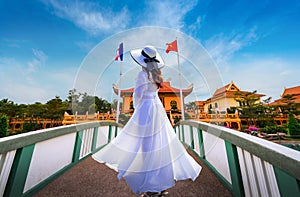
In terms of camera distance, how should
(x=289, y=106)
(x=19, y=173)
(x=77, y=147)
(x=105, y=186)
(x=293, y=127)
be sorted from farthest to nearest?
1. (x=289, y=106)
2. (x=293, y=127)
3. (x=77, y=147)
4. (x=105, y=186)
5. (x=19, y=173)

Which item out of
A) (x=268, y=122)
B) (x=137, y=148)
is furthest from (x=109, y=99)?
(x=268, y=122)

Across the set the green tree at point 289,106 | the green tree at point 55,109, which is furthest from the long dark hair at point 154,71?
the green tree at point 55,109

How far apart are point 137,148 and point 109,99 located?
90 centimetres

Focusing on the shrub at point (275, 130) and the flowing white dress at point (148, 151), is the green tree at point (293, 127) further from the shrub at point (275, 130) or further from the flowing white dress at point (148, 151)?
the flowing white dress at point (148, 151)

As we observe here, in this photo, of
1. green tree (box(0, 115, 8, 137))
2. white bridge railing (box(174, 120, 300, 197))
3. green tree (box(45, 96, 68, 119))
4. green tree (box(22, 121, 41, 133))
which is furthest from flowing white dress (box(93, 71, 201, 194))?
green tree (box(22, 121, 41, 133))

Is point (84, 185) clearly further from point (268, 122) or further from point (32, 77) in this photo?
point (32, 77)

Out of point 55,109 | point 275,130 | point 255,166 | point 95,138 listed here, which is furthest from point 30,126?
point 275,130

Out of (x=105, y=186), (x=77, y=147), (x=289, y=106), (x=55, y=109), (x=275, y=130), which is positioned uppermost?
(x=55, y=109)

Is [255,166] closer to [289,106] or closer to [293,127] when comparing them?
[293,127]

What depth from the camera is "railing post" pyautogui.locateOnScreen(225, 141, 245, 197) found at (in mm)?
1141

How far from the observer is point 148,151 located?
1.22m

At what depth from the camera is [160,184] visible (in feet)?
3.63

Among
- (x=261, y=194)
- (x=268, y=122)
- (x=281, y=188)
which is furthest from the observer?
(x=268, y=122)

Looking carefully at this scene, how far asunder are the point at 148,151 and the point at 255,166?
30.8 inches
